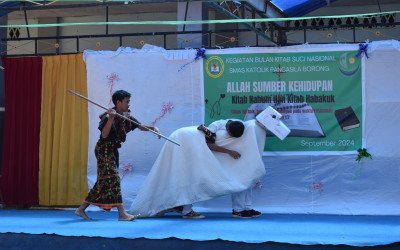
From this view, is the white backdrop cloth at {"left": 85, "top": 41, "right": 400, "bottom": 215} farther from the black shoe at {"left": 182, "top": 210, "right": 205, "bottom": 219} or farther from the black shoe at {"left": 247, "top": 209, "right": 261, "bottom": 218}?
the black shoe at {"left": 182, "top": 210, "right": 205, "bottom": 219}

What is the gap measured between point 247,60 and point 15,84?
3091 millimetres

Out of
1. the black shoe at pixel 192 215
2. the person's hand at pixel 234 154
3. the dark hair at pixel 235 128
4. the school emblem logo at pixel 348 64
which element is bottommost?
the black shoe at pixel 192 215

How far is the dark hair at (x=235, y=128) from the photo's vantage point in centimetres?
673

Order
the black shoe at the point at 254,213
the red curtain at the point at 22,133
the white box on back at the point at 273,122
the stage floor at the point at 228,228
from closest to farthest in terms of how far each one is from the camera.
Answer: the stage floor at the point at 228,228 → the black shoe at the point at 254,213 → the white box on back at the point at 273,122 → the red curtain at the point at 22,133

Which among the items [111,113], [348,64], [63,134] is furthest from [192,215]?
[348,64]

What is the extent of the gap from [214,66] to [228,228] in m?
2.46

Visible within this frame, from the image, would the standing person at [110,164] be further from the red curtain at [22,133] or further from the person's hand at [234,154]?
the red curtain at [22,133]

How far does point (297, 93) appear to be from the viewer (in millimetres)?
7367

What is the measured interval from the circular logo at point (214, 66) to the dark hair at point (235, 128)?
963 millimetres

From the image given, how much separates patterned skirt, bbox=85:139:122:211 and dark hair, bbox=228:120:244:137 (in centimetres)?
129

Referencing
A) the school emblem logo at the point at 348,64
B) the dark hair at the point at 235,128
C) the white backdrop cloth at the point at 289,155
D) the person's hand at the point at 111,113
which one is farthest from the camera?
the school emblem logo at the point at 348,64

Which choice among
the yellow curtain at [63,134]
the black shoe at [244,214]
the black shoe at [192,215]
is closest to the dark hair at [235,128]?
the black shoe at [244,214]

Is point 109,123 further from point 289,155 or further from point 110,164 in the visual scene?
point 289,155

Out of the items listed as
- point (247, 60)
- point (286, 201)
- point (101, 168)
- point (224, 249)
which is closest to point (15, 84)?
point (101, 168)
